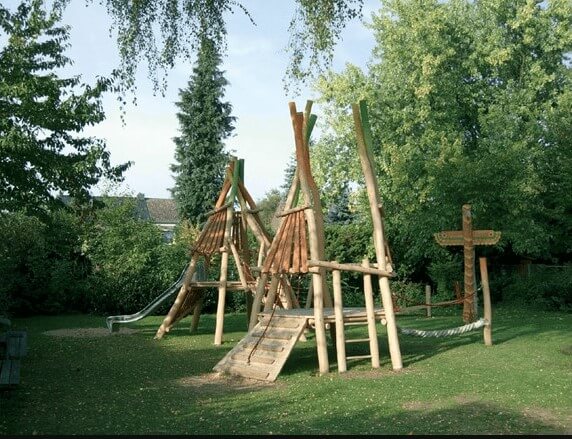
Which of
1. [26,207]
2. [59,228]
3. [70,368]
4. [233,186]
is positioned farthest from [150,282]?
[70,368]

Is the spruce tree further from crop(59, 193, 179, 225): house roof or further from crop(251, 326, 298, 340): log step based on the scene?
crop(251, 326, 298, 340): log step

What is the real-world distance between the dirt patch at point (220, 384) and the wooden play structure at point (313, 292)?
0.38 feet

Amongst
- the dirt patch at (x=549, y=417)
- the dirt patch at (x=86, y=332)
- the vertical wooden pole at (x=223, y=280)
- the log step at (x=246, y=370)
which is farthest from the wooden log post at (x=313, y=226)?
the dirt patch at (x=86, y=332)

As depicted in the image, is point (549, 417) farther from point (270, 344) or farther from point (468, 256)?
point (468, 256)

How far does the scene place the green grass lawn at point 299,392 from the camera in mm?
7215

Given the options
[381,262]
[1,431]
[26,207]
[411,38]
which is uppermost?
[411,38]

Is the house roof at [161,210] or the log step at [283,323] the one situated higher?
the house roof at [161,210]

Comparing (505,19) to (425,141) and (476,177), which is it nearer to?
(425,141)

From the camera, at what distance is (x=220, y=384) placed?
10.0m

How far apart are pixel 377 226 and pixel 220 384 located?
361cm

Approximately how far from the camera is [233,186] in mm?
16469

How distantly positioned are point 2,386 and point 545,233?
2120 cm

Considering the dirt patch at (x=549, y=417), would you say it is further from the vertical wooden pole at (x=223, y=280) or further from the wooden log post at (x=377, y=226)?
the vertical wooden pole at (x=223, y=280)

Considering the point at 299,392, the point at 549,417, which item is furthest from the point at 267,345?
the point at 549,417
